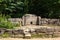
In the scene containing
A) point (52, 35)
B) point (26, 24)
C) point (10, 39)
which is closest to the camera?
point (10, 39)

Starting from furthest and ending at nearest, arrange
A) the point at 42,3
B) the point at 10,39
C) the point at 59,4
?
1. the point at 42,3
2. the point at 59,4
3. the point at 10,39

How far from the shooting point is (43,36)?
12.1m

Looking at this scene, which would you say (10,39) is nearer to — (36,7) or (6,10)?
(6,10)

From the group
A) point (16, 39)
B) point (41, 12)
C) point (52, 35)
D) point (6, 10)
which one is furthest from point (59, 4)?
point (16, 39)

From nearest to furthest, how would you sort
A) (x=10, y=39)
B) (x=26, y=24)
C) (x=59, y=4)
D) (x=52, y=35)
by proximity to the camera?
1. (x=10, y=39)
2. (x=52, y=35)
3. (x=26, y=24)
4. (x=59, y=4)

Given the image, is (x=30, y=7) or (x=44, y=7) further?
(x=30, y=7)

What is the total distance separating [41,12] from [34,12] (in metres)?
0.62

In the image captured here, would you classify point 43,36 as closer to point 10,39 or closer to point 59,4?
point 10,39

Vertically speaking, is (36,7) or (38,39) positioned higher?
(36,7)

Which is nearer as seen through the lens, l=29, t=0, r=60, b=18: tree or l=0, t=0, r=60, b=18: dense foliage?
l=0, t=0, r=60, b=18: dense foliage

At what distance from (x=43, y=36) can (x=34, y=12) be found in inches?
304

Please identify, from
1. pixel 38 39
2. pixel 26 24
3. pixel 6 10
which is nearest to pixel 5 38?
pixel 38 39

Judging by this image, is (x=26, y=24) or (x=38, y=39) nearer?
(x=38, y=39)

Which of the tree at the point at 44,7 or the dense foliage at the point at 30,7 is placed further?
the tree at the point at 44,7
